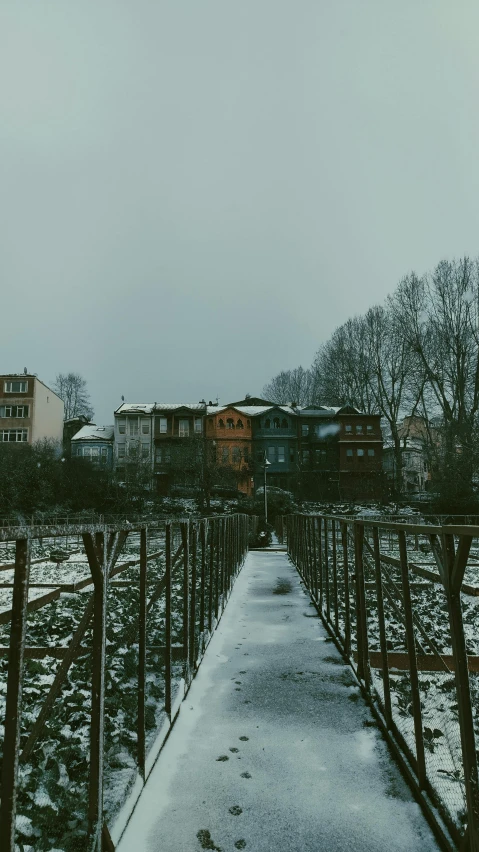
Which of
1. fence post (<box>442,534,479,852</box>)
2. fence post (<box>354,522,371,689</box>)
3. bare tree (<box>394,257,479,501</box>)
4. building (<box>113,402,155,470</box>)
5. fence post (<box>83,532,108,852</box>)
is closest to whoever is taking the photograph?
fence post (<box>442,534,479,852</box>)

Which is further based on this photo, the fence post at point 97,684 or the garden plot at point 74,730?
the garden plot at point 74,730

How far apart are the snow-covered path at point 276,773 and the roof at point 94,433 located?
56.5 m

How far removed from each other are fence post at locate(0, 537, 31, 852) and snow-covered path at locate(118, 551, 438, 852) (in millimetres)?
1207

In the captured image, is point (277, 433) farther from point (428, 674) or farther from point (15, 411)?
point (428, 674)

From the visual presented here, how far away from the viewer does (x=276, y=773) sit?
322 cm

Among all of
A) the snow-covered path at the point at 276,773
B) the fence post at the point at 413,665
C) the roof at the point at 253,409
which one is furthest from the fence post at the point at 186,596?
the roof at the point at 253,409

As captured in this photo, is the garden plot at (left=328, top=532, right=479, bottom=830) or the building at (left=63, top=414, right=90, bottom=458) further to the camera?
the building at (left=63, top=414, right=90, bottom=458)

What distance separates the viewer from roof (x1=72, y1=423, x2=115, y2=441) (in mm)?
60125

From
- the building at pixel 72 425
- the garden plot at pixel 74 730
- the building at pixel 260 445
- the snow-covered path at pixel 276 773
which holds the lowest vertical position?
the snow-covered path at pixel 276 773

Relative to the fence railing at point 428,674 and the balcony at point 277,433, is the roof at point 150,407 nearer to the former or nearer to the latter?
the balcony at point 277,433

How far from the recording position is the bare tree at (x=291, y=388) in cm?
6988

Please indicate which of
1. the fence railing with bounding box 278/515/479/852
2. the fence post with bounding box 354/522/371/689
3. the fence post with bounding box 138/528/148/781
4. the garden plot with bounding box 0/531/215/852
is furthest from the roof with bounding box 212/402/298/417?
the fence post with bounding box 138/528/148/781

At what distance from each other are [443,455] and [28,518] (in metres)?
26.3

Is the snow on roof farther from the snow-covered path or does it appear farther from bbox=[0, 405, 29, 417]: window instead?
the snow-covered path
